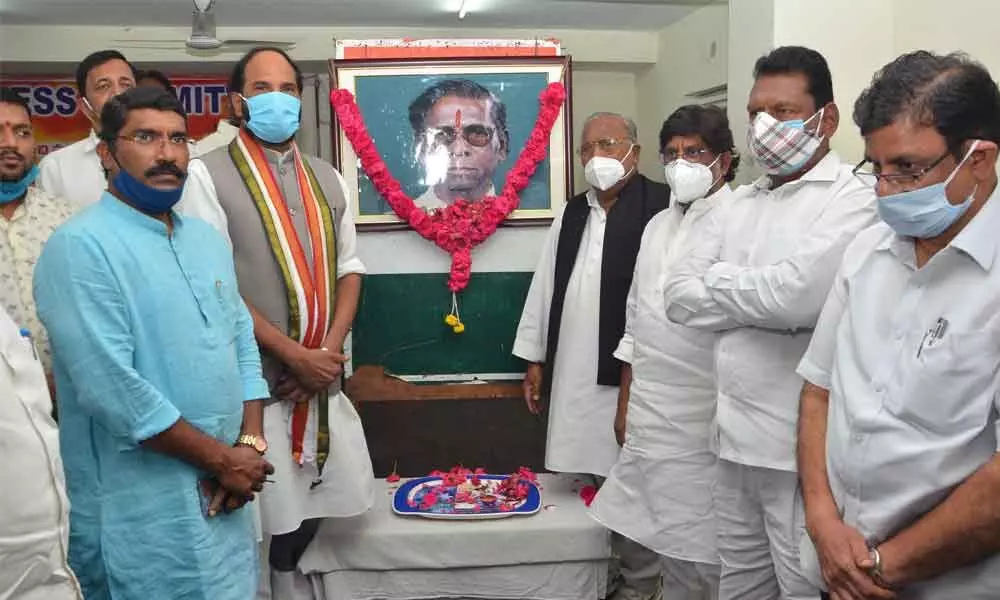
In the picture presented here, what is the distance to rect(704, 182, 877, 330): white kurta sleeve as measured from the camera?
2.05 metres

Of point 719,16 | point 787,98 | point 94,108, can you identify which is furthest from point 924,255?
point 719,16

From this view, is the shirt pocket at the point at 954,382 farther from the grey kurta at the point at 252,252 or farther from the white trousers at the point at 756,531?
the grey kurta at the point at 252,252

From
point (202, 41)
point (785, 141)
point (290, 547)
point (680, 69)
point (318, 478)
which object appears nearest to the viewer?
point (785, 141)

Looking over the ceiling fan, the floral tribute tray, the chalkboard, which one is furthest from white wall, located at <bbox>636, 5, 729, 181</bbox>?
the floral tribute tray

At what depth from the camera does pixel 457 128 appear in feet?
13.7

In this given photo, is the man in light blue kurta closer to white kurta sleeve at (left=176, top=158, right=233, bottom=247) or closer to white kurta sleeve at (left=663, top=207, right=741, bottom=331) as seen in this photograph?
white kurta sleeve at (left=176, top=158, right=233, bottom=247)

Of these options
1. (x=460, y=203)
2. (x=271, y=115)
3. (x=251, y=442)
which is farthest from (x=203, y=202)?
(x=460, y=203)

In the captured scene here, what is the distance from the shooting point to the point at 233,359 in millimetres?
2117

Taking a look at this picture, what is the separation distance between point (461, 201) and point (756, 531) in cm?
226

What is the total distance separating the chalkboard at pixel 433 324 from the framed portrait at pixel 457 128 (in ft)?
1.00

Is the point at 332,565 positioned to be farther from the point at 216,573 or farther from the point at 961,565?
the point at 961,565

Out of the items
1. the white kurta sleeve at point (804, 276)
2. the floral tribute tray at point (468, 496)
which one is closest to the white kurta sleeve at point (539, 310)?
the floral tribute tray at point (468, 496)

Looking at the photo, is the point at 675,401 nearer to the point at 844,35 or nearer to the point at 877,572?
the point at 877,572

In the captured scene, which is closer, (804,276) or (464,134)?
(804,276)
